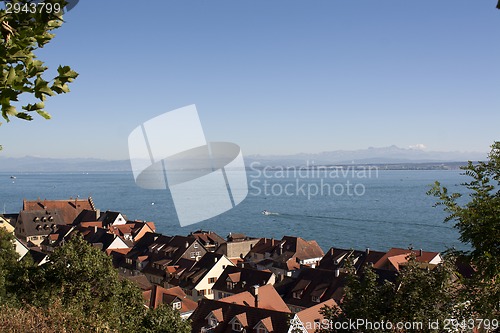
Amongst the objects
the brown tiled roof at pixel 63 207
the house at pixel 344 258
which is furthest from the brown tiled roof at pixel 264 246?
the brown tiled roof at pixel 63 207

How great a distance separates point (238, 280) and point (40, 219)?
3288 centimetres

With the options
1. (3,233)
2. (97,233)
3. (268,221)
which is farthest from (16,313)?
(268,221)

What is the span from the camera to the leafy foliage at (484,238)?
5887 millimetres

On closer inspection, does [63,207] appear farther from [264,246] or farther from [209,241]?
[264,246]

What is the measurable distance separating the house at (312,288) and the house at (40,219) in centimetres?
3150

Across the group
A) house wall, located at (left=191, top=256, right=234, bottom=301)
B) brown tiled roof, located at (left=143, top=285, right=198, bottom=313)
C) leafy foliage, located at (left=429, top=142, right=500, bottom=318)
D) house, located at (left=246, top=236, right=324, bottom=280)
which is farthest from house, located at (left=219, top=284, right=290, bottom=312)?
leafy foliage, located at (left=429, top=142, right=500, bottom=318)

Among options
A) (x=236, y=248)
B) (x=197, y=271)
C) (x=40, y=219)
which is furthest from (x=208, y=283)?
(x=40, y=219)

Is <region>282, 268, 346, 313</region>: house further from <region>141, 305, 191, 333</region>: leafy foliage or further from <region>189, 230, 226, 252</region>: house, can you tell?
<region>189, 230, 226, 252</region>: house

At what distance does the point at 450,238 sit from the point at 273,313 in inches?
1903

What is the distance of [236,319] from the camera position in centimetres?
2025

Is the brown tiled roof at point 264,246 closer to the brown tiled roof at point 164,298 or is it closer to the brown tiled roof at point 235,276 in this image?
the brown tiled roof at point 235,276

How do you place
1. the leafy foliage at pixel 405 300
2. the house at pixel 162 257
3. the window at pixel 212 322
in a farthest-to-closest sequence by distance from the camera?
the house at pixel 162 257 → the window at pixel 212 322 → the leafy foliage at pixel 405 300

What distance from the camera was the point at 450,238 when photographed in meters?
61.7

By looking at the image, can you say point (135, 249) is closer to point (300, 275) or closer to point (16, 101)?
point (300, 275)
